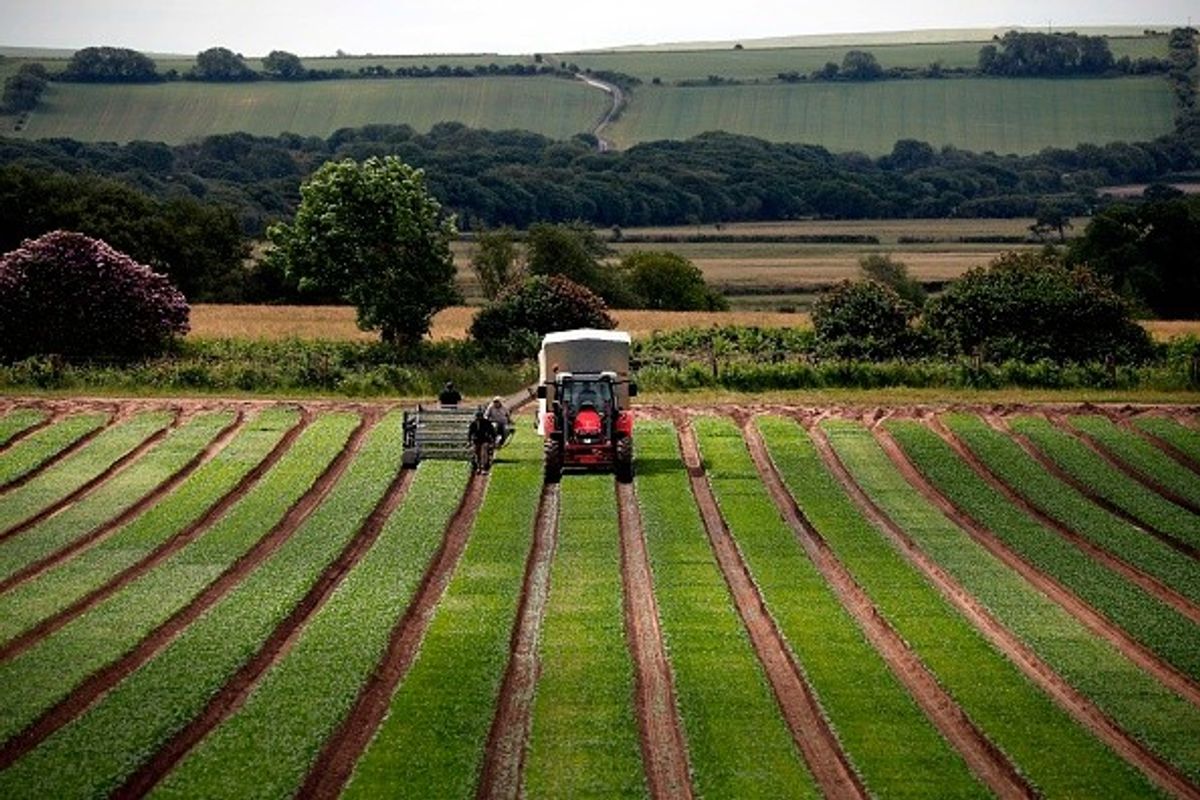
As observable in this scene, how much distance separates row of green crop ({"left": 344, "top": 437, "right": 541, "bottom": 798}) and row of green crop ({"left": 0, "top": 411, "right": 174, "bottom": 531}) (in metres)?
10.5

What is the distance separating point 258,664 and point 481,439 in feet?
58.6

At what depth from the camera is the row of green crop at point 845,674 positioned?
23875mm

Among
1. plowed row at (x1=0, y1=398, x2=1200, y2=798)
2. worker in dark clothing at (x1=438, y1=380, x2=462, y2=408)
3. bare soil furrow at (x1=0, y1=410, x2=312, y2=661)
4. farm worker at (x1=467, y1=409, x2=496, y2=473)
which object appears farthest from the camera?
worker in dark clothing at (x1=438, y1=380, x2=462, y2=408)

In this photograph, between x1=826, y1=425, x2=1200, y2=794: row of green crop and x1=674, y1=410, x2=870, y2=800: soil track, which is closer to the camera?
A: x1=674, y1=410, x2=870, y2=800: soil track

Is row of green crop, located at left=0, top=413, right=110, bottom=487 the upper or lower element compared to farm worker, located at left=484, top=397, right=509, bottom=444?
lower

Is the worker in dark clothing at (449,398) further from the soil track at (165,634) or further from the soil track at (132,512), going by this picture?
the soil track at (132,512)

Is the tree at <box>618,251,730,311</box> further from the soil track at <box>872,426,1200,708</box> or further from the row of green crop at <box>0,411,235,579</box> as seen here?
the soil track at <box>872,426,1200,708</box>

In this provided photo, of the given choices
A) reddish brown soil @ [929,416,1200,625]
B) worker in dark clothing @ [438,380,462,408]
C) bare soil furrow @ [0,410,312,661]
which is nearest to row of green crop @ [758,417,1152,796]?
reddish brown soil @ [929,416,1200,625]

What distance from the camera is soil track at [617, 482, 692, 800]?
24.0 meters

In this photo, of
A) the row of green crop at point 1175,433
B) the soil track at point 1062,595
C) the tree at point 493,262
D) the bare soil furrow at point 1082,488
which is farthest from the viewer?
the tree at point 493,262

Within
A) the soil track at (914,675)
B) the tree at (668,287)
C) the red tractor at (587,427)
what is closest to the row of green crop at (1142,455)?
the soil track at (914,675)

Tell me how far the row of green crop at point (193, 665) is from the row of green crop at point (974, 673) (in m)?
10.7

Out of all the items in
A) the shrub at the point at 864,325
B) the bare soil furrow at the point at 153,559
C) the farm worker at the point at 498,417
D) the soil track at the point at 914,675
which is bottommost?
the soil track at the point at 914,675

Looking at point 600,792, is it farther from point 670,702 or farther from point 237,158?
point 237,158
